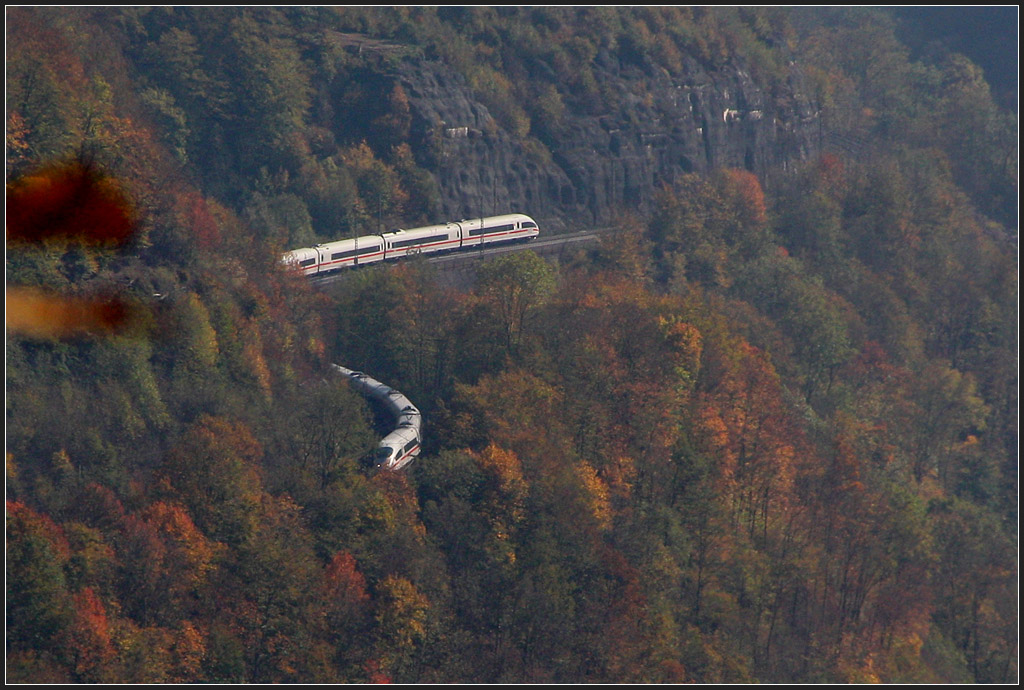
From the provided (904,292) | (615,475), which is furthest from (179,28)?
(904,292)

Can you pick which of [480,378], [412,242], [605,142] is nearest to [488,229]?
[412,242]

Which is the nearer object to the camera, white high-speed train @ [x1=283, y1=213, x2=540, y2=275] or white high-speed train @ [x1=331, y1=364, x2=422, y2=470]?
white high-speed train @ [x1=331, y1=364, x2=422, y2=470]

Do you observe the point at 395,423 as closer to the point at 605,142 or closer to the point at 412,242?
the point at 412,242

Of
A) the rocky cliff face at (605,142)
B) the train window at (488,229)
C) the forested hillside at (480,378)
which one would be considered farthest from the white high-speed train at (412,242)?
the rocky cliff face at (605,142)

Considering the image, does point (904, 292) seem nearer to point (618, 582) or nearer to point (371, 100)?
point (371, 100)

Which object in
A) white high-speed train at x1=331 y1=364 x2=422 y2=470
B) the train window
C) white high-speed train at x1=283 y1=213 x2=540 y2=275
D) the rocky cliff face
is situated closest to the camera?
white high-speed train at x1=331 y1=364 x2=422 y2=470

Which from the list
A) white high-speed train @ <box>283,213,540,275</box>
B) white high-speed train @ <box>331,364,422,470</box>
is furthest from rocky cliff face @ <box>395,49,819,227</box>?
white high-speed train @ <box>331,364,422,470</box>

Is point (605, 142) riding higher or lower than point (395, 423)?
higher

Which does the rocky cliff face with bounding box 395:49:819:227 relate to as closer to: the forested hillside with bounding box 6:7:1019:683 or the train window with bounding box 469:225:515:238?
the forested hillside with bounding box 6:7:1019:683
